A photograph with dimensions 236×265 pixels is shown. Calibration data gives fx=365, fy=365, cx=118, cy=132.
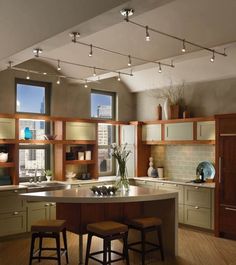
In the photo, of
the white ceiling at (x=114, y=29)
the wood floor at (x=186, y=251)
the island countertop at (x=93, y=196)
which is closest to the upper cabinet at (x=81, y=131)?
the white ceiling at (x=114, y=29)

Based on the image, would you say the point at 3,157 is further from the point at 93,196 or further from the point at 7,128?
the point at 93,196

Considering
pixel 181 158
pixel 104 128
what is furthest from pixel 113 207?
pixel 104 128

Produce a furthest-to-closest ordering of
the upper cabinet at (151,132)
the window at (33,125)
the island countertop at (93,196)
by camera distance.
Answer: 1. the upper cabinet at (151,132)
2. the window at (33,125)
3. the island countertop at (93,196)

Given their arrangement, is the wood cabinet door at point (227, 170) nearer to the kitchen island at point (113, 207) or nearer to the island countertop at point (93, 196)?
the kitchen island at point (113, 207)

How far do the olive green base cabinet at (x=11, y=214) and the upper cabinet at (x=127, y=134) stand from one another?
3006 mm

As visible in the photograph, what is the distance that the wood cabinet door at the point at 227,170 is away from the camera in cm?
629

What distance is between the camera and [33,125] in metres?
7.32

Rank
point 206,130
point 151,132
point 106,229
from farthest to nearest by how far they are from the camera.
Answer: point 151,132 → point 206,130 → point 106,229

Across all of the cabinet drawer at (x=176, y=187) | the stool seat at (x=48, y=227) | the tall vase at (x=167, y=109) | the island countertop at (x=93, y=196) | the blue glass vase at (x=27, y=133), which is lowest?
the stool seat at (x=48, y=227)

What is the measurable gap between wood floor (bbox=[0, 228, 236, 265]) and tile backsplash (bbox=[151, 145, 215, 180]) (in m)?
1.51

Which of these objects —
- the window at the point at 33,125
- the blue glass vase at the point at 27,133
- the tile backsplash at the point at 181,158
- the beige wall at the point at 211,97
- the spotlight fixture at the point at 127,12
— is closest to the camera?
the spotlight fixture at the point at 127,12

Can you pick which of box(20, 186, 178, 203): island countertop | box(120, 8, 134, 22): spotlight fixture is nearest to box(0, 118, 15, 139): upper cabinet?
box(20, 186, 178, 203): island countertop

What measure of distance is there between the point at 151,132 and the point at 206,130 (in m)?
1.45

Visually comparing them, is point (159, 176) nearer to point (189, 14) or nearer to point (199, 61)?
point (199, 61)
